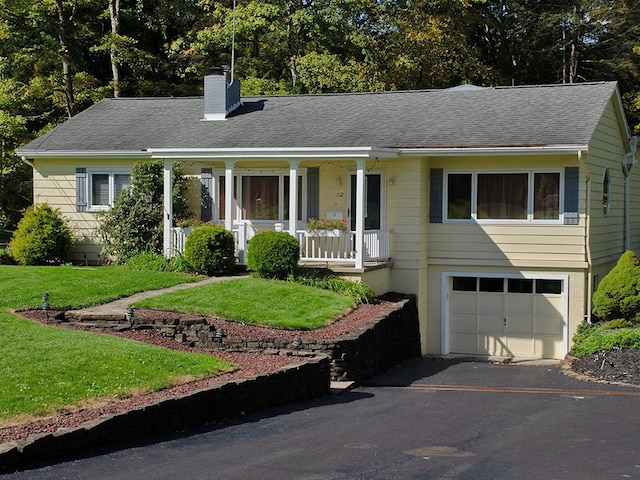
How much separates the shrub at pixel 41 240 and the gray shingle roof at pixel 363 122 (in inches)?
74.0

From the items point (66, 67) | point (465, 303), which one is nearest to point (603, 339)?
point (465, 303)

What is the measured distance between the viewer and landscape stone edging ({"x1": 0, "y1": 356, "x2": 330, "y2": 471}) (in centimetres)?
901

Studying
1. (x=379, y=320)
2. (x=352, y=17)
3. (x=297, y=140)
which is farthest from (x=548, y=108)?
(x=352, y=17)

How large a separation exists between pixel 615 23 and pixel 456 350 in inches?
753

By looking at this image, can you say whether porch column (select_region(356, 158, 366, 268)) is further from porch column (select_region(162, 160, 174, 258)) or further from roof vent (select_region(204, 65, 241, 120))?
roof vent (select_region(204, 65, 241, 120))

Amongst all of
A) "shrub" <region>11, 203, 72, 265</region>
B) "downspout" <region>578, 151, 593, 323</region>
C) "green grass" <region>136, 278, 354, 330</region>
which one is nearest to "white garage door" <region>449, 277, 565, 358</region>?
"downspout" <region>578, 151, 593, 323</region>

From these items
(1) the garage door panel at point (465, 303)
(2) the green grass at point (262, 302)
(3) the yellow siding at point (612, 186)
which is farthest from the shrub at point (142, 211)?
(3) the yellow siding at point (612, 186)

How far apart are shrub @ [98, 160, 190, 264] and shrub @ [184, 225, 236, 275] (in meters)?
2.33

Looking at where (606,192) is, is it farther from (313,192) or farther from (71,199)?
(71,199)

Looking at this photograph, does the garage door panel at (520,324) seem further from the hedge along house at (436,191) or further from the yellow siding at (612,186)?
the yellow siding at (612,186)

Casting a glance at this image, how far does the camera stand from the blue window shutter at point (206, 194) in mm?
22953

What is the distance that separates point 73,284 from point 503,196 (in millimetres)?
9983

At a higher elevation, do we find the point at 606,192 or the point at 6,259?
the point at 606,192

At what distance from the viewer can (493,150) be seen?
798 inches
